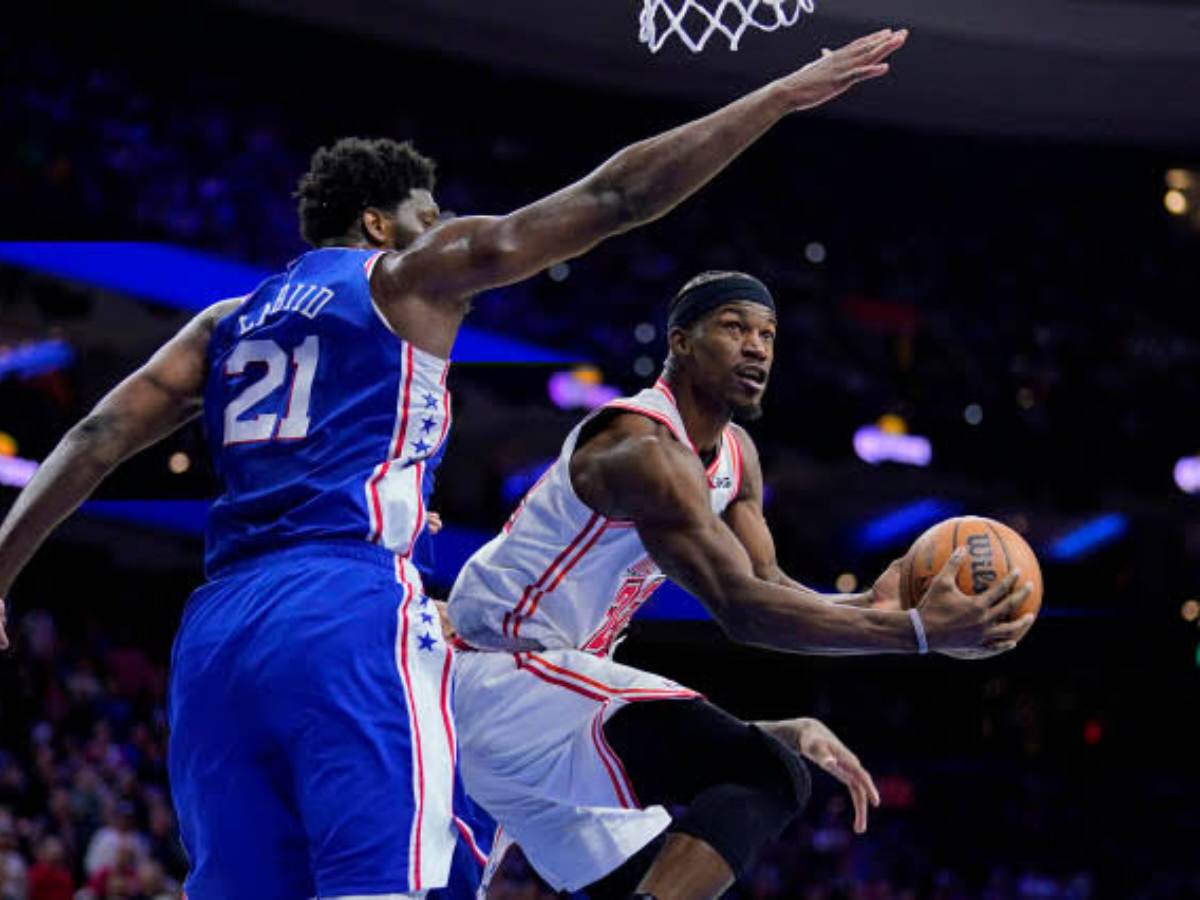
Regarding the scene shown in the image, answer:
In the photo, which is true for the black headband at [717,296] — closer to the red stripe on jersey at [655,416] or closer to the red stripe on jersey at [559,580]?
the red stripe on jersey at [655,416]

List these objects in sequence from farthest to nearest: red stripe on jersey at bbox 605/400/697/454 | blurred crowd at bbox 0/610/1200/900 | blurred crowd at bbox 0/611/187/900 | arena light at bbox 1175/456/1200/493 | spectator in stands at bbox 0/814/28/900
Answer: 1. arena light at bbox 1175/456/1200/493
2. blurred crowd at bbox 0/610/1200/900
3. blurred crowd at bbox 0/611/187/900
4. spectator in stands at bbox 0/814/28/900
5. red stripe on jersey at bbox 605/400/697/454

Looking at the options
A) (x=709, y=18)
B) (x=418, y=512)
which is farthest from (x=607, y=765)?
(x=709, y=18)

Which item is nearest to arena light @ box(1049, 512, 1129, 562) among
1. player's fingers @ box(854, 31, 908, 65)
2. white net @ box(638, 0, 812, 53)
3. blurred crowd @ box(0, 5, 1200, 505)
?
blurred crowd @ box(0, 5, 1200, 505)

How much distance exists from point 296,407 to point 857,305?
14.8 metres

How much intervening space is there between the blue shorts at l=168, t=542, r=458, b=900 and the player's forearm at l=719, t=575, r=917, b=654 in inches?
36.0

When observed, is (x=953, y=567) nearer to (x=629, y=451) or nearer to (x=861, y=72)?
(x=629, y=451)

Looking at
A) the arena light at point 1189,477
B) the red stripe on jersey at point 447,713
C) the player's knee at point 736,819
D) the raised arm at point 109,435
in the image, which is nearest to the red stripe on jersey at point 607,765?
the player's knee at point 736,819

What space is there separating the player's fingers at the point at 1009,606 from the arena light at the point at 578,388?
11.0m

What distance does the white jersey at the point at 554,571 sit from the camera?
4.70 m

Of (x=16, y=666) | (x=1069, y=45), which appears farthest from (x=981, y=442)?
(x=16, y=666)

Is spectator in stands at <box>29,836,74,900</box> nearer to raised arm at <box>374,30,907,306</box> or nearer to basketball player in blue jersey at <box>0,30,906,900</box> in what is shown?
basketball player in blue jersey at <box>0,30,906,900</box>

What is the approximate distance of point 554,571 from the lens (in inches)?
185

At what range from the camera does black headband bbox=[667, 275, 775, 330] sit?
4906mm

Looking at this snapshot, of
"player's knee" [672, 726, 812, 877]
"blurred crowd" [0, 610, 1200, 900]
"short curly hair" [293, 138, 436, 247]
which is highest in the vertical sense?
"short curly hair" [293, 138, 436, 247]
